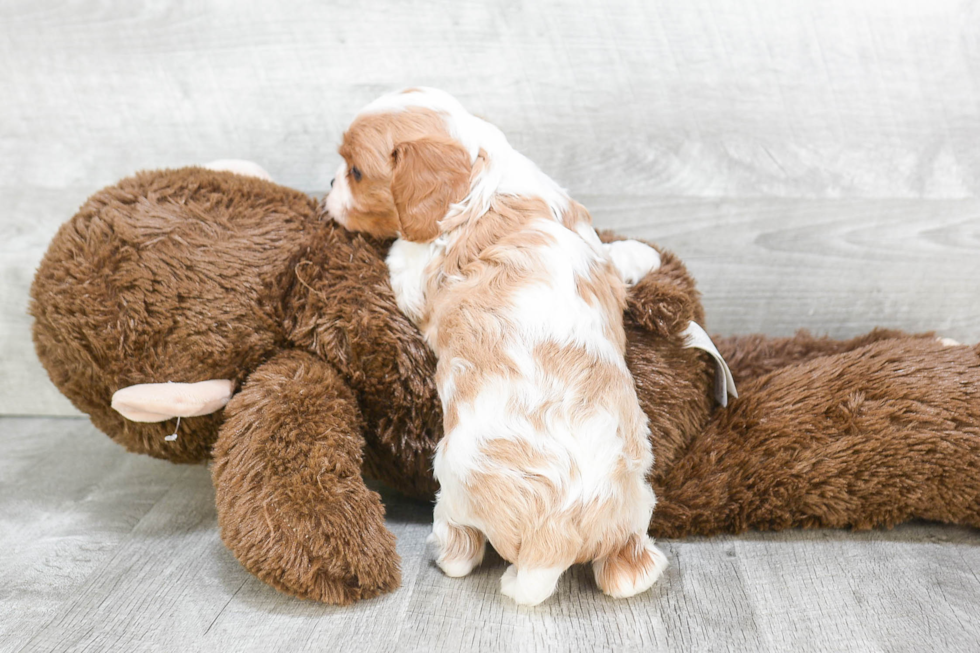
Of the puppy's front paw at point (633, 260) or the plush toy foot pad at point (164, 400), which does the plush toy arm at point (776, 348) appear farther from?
the plush toy foot pad at point (164, 400)

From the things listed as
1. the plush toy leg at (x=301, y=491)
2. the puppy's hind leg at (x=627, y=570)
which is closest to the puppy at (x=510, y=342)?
the puppy's hind leg at (x=627, y=570)

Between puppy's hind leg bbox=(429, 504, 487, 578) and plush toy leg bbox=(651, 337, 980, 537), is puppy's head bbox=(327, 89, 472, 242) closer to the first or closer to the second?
puppy's hind leg bbox=(429, 504, 487, 578)

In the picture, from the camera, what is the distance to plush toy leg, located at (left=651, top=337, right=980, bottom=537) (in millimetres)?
1345

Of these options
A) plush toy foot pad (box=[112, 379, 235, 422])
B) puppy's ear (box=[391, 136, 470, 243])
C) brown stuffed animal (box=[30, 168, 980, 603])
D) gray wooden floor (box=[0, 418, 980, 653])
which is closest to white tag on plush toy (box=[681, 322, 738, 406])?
Answer: brown stuffed animal (box=[30, 168, 980, 603])

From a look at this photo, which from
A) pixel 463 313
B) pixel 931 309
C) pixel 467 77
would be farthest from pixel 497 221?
pixel 931 309

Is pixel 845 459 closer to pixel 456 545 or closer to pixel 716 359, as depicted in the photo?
pixel 716 359

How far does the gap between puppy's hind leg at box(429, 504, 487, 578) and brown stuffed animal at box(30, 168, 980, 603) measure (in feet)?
0.34

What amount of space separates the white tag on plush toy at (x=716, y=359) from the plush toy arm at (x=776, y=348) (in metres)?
0.09

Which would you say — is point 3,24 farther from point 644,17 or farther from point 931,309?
point 931,309

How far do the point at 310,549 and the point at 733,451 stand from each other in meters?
0.76

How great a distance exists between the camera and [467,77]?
1685 millimetres

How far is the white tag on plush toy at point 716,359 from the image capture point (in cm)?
140

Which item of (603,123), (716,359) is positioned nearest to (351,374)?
(716,359)

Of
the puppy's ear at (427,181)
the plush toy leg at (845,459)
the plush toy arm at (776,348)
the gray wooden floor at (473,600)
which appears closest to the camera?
the gray wooden floor at (473,600)
